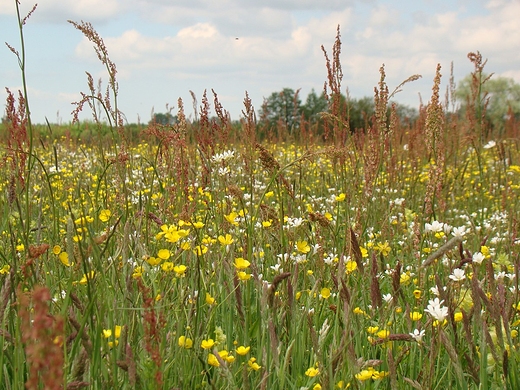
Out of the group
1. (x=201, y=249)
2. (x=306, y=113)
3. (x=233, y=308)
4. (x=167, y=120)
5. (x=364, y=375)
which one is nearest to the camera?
(x=364, y=375)

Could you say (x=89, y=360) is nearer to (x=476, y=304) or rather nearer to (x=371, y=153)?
(x=476, y=304)

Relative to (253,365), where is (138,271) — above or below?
above

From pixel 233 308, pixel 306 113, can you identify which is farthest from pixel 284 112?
pixel 306 113

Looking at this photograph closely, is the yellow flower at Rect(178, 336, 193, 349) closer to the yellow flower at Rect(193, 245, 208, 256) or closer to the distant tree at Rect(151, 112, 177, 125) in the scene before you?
the yellow flower at Rect(193, 245, 208, 256)

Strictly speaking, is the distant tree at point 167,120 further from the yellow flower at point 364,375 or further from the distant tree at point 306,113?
the yellow flower at point 364,375

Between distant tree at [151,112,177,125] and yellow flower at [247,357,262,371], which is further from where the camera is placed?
distant tree at [151,112,177,125]

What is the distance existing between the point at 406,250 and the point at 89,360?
Result: 2.28m

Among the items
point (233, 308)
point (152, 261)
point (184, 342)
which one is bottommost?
point (233, 308)

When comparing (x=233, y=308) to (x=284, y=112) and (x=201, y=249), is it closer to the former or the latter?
(x=201, y=249)

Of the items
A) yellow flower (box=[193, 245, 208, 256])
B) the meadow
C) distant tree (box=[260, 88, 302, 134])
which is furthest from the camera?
distant tree (box=[260, 88, 302, 134])

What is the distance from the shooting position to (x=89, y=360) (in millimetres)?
1391

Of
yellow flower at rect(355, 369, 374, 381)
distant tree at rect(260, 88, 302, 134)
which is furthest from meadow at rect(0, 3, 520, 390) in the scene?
distant tree at rect(260, 88, 302, 134)

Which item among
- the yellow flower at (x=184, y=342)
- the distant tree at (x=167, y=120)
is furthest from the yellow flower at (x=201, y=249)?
the distant tree at (x=167, y=120)

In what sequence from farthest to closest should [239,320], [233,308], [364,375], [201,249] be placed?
1. [233,308]
2. [239,320]
3. [201,249]
4. [364,375]
